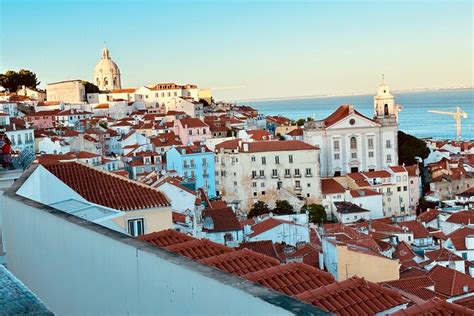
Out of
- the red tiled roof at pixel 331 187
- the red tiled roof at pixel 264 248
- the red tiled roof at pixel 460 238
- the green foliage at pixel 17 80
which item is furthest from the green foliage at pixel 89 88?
the red tiled roof at pixel 264 248

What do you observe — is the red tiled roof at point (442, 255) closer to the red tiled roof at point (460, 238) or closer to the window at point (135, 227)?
the red tiled roof at point (460, 238)

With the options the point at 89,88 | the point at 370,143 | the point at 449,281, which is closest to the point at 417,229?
the point at 449,281

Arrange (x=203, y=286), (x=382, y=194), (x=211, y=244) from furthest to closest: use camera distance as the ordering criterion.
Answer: (x=382, y=194)
(x=211, y=244)
(x=203, y=286)

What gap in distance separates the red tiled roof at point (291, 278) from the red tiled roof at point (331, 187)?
115ft

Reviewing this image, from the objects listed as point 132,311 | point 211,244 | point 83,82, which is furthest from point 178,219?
point 83,82

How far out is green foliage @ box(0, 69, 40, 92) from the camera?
2968 inches

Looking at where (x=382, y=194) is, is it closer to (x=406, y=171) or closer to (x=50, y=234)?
(x=406, y=171)

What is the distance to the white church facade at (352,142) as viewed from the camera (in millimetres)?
46812

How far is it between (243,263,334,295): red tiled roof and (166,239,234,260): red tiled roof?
26.7 inches

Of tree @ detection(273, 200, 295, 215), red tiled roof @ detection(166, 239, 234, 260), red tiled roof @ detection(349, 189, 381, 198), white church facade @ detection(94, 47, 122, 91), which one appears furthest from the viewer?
white church facade @ detection(94, 47, 122, 91)

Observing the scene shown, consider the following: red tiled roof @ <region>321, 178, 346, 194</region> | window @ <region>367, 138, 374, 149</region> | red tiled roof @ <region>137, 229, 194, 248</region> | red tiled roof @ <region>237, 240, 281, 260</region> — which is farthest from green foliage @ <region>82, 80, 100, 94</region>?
red tiled roof @ <region>137, 229, 194, 248</region>

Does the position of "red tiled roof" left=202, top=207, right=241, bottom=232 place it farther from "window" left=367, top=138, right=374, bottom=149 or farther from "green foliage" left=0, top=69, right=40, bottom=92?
"green foliage" left=0, top=69, right=40, bottom=92

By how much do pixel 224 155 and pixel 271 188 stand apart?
10.5 ft

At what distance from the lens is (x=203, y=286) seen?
2885 millimetres
